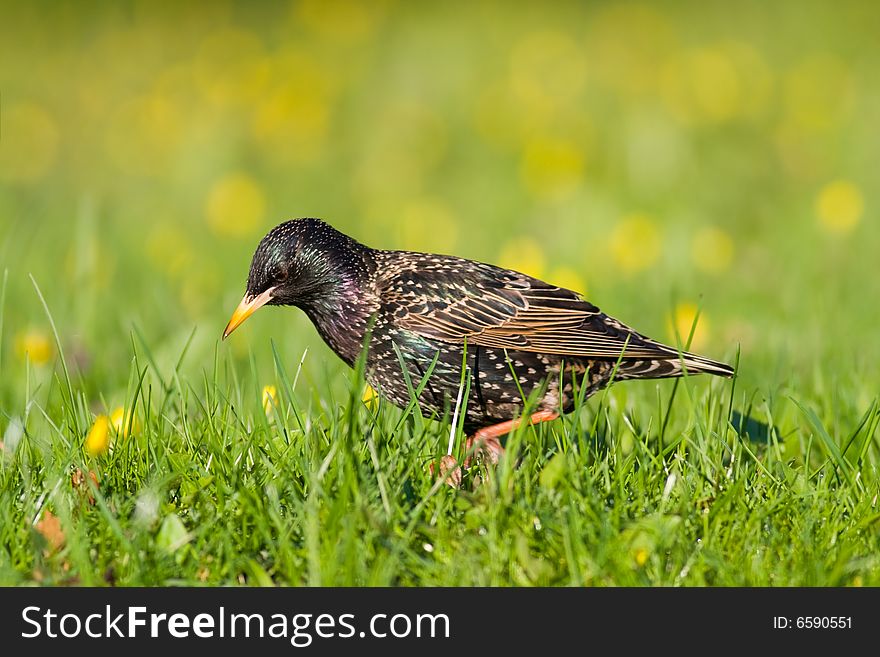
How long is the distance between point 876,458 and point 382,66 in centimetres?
1018

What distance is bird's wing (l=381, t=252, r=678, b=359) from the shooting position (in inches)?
182

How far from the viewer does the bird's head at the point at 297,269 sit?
4.64m

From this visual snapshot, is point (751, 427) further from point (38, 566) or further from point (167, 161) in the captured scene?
point (167, 161)

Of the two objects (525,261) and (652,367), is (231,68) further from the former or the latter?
(652,367)

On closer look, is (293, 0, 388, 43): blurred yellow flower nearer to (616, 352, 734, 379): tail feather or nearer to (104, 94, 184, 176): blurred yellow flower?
(104, 94, 184, 176): blurred yellow flower

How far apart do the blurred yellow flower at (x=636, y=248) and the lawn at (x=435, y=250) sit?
52mm

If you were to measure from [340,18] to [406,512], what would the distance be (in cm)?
1209

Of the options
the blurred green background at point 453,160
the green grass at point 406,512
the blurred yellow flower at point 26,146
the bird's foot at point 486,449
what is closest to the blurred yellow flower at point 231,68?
the blurred green background at point 453,160

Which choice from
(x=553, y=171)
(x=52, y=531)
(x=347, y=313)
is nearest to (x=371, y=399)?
(x=347, y=313)

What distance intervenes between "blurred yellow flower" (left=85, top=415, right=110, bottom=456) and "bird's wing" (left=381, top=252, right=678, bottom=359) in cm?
119

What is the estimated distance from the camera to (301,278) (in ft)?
15.3

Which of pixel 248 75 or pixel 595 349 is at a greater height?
pixel 248 75

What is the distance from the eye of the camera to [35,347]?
583 centimetres
